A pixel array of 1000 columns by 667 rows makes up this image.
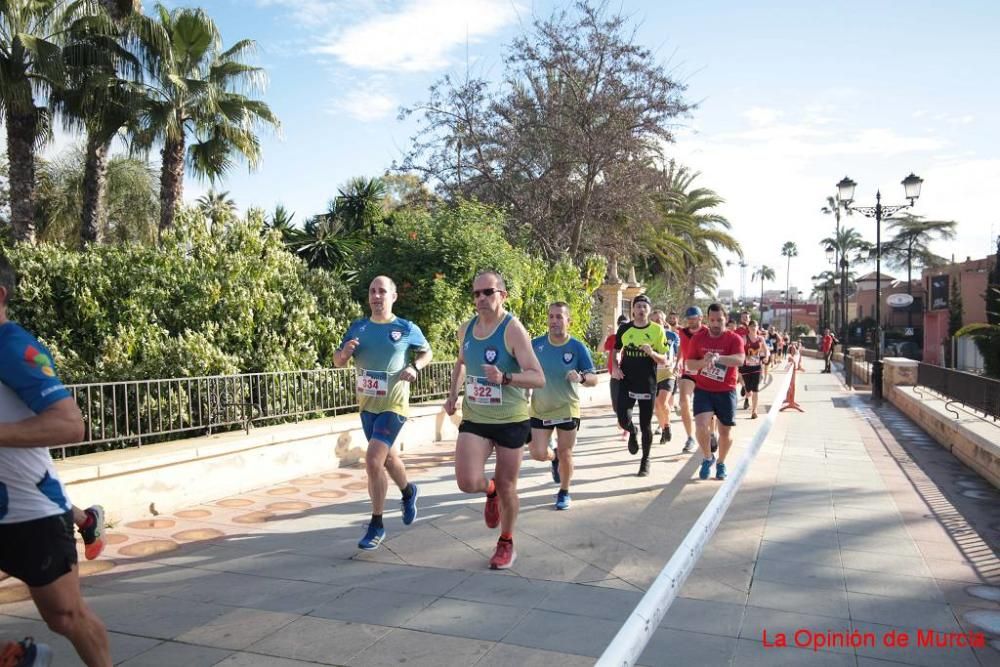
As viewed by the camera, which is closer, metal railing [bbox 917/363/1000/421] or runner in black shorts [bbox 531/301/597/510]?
runner in black shorts [bbox 531/301/597/510]

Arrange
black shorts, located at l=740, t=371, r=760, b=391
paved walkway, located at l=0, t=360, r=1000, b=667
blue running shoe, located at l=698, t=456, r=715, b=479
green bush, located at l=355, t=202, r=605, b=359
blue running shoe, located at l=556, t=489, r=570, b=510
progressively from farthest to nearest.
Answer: black shorts, located at l=740, t=371, r=760, b=391, green bush, located at l=355, t=202, r=605, b=359, blue running shoe, located at l=698, t=456, r=715, b=479, blue running shoe, located at l=556, t=489, r=570, b=510, paved walkway, located at l=0, t=360, r=1000, b=667

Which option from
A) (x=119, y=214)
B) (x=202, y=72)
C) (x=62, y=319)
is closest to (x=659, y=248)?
(x=202, y=72)

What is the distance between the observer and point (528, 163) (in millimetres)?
21609

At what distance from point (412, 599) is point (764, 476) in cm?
535

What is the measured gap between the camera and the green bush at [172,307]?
873 centimetres

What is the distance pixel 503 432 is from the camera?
510 centimetres

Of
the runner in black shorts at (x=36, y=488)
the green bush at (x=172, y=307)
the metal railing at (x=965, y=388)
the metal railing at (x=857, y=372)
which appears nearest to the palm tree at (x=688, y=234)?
the metal railing at (x=857, y=372)

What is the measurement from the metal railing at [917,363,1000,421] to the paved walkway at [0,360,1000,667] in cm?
275

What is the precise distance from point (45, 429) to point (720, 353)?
257 inches

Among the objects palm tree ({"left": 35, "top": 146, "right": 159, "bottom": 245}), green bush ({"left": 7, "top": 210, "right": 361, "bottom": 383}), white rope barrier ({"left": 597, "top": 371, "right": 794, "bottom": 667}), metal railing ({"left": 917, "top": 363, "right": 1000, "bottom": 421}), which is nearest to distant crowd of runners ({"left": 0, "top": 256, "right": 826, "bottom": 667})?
white rope barrier ({"left": 597, "top": 371, "right": 794, "bottom": 667})

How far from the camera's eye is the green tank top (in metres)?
5.07

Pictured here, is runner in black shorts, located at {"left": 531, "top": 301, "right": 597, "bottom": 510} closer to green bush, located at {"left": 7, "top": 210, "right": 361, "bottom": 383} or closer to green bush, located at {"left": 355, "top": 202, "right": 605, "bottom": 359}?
green bush, located at {"left": 7, "top": 210, "right": 361, "bottom": 383}

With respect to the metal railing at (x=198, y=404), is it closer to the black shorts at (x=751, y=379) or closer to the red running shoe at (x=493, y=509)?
the red running shoe at (x=493, y=509)

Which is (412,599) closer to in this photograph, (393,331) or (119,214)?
(393,331)
